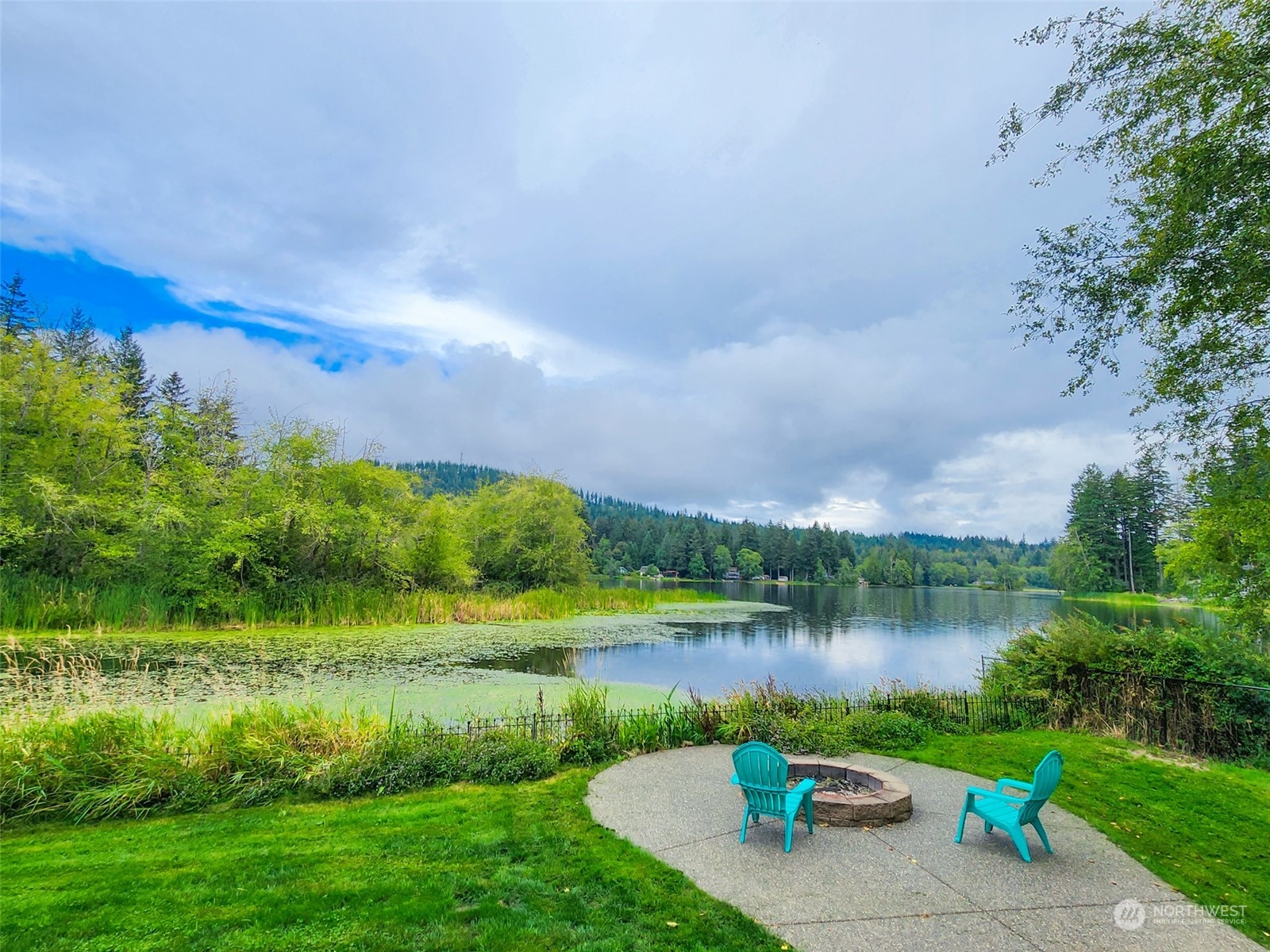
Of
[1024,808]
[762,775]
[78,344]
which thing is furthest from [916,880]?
[78,344]

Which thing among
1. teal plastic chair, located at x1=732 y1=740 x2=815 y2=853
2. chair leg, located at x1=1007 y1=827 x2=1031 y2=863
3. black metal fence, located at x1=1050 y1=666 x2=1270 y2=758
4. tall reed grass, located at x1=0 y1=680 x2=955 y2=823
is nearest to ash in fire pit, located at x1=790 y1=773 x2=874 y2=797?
teal plastic chair, located at x1=732 y1=740 x2=815 y2=853

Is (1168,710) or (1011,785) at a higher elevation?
(1011,785)

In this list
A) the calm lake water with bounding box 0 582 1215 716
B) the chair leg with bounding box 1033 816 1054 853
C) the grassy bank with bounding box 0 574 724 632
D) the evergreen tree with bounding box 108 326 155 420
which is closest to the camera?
the chair leg with bounding box 1033 816 1054 853

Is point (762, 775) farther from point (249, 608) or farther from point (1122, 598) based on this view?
point (1122, 598)

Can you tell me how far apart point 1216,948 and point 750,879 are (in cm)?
277

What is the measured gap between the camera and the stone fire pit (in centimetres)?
518

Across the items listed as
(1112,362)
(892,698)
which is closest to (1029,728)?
(892,698)

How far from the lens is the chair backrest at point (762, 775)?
15.8 feet

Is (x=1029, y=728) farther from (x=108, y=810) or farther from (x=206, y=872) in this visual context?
(x=108, y=810)

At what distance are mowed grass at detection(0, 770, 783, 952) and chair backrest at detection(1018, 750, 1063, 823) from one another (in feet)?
8.36

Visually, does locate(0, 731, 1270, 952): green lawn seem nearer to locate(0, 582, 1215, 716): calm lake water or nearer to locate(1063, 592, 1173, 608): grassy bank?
locate(0, 582, 1215, 716): calm lake water

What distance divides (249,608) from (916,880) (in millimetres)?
19360

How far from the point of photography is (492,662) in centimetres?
1509

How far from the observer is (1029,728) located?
9.31 meters
